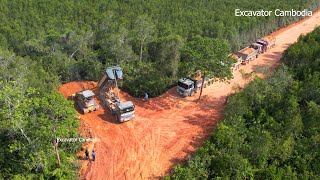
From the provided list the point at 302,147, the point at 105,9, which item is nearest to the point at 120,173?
the point at 302,147

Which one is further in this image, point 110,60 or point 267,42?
point 267,42

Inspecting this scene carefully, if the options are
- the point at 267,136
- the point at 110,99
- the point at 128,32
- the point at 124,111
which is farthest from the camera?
the point at 128,32

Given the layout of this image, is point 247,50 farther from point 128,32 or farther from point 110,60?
point 110,60

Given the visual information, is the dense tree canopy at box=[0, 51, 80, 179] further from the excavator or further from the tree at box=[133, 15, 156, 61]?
the tree at box=[133, 15, 156, 61]

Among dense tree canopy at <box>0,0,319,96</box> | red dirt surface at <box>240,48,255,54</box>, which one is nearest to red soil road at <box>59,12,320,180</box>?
dense tree canopy at <box>0,0,319,96</box>

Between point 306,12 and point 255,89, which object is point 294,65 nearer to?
point 255,89

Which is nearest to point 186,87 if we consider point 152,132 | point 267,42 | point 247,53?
point 152,132

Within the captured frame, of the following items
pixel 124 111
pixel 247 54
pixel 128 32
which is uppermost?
pixel 128 32
